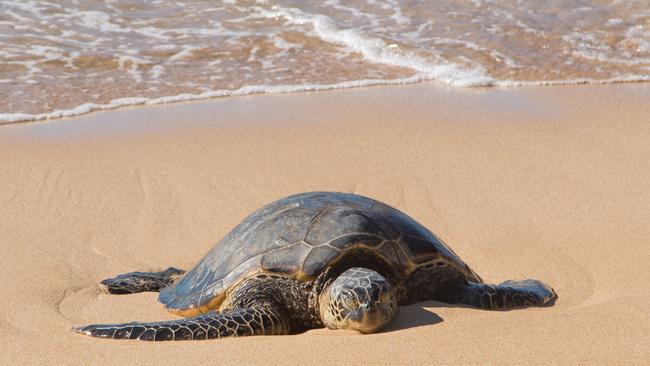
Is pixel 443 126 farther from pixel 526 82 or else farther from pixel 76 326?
pixel 76 326

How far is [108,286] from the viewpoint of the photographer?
4762 mm

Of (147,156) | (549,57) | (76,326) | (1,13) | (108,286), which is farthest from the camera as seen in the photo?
(1,13)

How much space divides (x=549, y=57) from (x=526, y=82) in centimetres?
99

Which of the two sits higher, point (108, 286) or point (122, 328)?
point (122, 328)

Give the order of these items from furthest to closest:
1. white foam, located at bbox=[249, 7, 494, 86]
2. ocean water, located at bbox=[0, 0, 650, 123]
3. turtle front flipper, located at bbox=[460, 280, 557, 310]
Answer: white foam, located at bbox=[249, 7, 494, 86], ocean water, located at bbox=[0, 0, 650, 123], turtle front flipper, located at bbox=[460, 280, 557, 310]

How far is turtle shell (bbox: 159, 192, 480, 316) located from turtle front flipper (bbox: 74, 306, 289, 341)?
272 mm

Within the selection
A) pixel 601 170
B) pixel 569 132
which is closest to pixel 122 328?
pixel 601 170

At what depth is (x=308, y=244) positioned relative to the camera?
4.12 metres

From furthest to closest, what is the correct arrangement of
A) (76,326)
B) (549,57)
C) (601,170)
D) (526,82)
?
(549,57)
(526,82)
(601,170)
(76,326)

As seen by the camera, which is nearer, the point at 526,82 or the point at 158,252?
the point at 158,252

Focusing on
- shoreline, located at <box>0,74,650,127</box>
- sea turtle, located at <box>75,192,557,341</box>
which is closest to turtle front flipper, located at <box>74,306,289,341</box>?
sea turtle, located at <box>75,192,557,341</box>

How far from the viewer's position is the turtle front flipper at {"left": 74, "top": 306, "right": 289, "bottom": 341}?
3.74 m

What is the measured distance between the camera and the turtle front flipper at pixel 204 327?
3736 millimetres

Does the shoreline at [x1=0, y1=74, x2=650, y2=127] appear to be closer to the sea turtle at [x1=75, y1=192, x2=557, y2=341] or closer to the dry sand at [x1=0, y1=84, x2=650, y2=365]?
the dry sand at [x1=0, y1=84, x2=650, y2=365]
